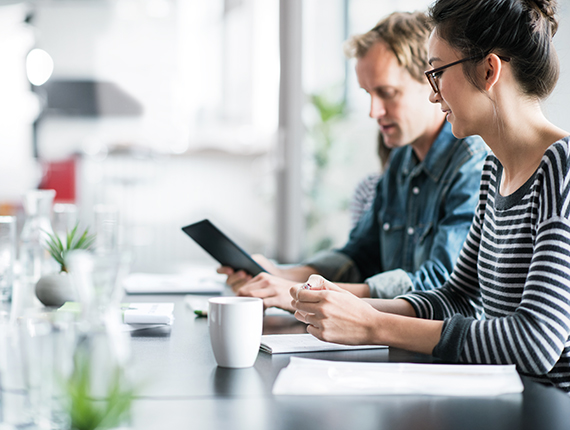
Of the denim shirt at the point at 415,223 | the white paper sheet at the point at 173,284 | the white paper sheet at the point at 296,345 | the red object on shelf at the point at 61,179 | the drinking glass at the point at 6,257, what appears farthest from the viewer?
the red object on shelf at the point at 61,179

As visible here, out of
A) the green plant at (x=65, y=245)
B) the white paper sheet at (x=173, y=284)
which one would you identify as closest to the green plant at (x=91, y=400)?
the green plant at (x=65, y=245)

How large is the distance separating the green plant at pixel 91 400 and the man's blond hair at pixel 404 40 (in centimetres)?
141

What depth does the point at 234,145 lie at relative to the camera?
468 cm

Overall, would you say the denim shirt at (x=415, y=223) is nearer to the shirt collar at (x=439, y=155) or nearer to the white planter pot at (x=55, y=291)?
the shirt collar at (x=439, y=155)

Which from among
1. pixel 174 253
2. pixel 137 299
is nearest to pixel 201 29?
pixel 174 253

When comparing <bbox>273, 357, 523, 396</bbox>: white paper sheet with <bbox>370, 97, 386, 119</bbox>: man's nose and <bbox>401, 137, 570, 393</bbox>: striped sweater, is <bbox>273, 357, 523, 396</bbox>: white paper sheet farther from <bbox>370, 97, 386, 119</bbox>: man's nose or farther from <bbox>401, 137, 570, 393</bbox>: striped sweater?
<bbox>370, 97, 386, 119</bbox>: man's nose

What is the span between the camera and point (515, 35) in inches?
42.8

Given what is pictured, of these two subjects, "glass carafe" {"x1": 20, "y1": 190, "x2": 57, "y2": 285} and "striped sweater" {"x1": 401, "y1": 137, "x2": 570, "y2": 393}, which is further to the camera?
"glass carafe" {"x1": 20, "y1": 190, "x2": 57, "y2": 285}

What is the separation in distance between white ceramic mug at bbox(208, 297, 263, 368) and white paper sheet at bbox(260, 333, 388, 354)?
10 cm

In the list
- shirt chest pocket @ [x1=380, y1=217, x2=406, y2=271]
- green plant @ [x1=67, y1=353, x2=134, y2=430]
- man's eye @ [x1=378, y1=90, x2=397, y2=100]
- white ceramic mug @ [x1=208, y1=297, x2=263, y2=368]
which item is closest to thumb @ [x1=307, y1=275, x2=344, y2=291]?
white ceramic mug @ [x1=208, y1=297, x2=263, y2=368]

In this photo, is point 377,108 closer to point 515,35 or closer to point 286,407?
point 515,35

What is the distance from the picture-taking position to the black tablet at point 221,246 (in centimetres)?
145

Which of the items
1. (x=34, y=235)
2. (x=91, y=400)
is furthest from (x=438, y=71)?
(x=34, y=235)

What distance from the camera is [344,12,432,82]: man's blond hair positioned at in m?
1.78
